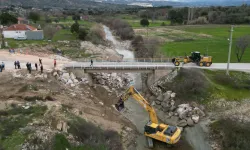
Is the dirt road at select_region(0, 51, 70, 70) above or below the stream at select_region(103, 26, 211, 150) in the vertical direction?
above

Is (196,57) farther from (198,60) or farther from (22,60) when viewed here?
(22,60)

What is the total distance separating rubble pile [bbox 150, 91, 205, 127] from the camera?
99.6 ft

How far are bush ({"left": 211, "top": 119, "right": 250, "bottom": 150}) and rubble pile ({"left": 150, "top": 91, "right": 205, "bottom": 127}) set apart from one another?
319cm

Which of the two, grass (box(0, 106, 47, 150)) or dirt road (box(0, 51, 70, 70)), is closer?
grass (box(0, 106, 47, 150))

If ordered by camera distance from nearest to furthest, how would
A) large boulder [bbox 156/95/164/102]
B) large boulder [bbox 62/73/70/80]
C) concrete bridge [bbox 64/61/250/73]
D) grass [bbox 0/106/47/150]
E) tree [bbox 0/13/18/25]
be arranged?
grass [bbox 0/106/47/150] < large boulder [bbox 156/95/164/102] < large boulder [bbox 62/73/70/80] < concrete bridge [bbox 64/61/250/73] < tree [bbox 0/13/18/25]

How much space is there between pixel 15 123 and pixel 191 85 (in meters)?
22.3

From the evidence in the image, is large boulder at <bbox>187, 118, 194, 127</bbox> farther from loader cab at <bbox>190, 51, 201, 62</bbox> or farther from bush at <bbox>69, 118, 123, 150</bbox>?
loader cab at <bbox>190, 51, 201, 62</bbox>

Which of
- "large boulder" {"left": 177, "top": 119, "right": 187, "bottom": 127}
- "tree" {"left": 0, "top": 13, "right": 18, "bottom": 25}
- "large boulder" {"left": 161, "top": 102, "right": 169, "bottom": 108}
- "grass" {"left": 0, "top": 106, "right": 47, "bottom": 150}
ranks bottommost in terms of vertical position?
"large boulder" {"left": 177, "top": 119, "right": 187, "bottom": 127}

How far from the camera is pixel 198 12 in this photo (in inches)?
5369

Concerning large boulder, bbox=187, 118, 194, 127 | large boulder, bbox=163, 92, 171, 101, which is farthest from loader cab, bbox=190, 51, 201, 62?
large boulder, bbox=187, 118, 194, 127

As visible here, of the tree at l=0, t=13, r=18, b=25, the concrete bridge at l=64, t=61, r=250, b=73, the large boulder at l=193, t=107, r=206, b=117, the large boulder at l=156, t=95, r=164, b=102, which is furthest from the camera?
the tree at l=0, t=13, r=18, b=25

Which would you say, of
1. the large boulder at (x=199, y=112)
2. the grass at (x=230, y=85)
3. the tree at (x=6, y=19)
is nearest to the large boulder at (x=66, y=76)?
the large boulder at (x=199, y=112)

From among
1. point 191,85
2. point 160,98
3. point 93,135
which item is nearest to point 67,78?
point 160,98

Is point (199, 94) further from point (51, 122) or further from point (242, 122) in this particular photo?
point (51, 122)
